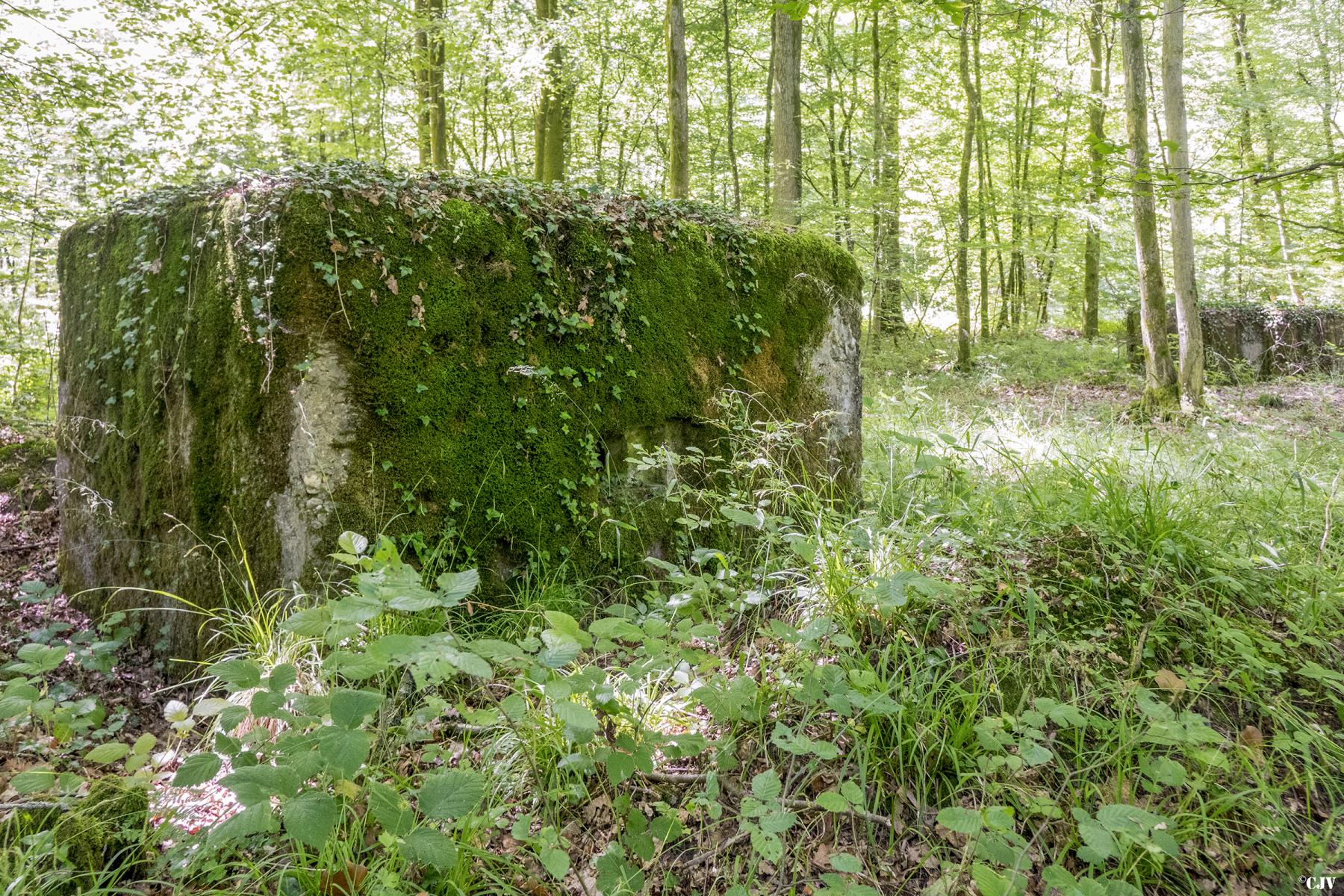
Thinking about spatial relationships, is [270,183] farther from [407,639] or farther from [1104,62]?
[1104,62]

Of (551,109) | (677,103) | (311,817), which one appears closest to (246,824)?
(311,817)

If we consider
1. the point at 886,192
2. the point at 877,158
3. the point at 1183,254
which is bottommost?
the point at 1183,254

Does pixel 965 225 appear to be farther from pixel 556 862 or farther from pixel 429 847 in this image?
pixel 429 847

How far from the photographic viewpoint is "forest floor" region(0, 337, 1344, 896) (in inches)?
67.4

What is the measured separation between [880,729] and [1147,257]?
7753 millimetres

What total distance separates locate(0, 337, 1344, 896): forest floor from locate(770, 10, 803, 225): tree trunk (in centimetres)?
569

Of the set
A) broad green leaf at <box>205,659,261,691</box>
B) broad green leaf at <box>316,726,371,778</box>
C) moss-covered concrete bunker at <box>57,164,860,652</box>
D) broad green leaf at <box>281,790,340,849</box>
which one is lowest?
broad green leaf at <box>281,790,340,849</box>

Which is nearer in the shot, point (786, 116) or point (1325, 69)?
point (786, 116)

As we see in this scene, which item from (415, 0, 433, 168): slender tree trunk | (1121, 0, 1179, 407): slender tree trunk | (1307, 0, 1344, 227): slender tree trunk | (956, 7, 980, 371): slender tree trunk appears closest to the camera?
(1121, 0, 1179, 407): slender tree trunk

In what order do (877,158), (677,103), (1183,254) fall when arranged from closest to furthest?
(677,103), (1183,254), (877,158)

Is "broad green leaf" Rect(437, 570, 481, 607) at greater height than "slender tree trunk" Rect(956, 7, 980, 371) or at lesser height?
lesser

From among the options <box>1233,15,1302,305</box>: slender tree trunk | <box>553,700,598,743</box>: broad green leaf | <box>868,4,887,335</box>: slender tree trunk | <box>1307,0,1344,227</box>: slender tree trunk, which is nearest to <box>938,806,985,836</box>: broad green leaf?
<box>553,700,598,743</box>: broad green leaf

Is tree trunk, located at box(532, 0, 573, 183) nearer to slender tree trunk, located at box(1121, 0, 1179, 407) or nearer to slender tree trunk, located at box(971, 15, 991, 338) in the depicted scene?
slender tree trunk, located at box(1121, 0, 1179, 407)

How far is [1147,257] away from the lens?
7473 millimetres
